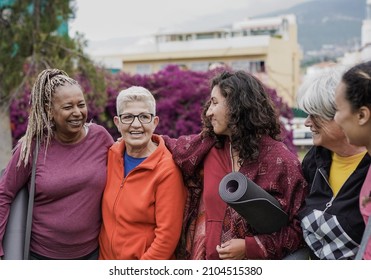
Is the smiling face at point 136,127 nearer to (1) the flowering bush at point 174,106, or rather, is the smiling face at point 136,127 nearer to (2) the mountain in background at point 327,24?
(1) the flowering bush at point 174,106

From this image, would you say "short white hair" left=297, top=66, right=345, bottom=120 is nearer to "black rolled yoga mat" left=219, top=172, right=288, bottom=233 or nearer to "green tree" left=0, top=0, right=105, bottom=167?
"black rolled yoga mat" left=219, top=172, right=288, bottom=233

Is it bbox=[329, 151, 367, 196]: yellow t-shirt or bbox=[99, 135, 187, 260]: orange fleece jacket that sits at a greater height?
bbox=[329, 151, 367, 196]: yellow t-shirt

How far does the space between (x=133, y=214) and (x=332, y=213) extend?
94cm

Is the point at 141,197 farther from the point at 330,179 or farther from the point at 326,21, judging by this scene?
the point at 326,21

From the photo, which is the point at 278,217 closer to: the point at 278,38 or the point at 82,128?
the point at 82,128

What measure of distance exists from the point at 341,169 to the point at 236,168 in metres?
0.48

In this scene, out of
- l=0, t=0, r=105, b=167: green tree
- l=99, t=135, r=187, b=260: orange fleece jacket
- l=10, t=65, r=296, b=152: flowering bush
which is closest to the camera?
l=99, t=135, r=187, b=260: orange fleece jacket

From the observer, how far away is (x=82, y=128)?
10.1 ft

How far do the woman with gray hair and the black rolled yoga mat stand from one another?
0.45 ft

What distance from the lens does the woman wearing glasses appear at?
286 centimetres

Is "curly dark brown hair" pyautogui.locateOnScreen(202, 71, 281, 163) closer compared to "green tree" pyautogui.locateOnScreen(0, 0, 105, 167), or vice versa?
"curly dark brown hair" pyautogui.locateOnScreen(202, 71, 281, 163)

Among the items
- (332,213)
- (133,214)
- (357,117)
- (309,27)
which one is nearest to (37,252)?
(133,214)

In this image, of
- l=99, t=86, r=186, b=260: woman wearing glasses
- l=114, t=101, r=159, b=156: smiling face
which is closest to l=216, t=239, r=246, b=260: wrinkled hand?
l=99, t=86, r=186, b=260: woman wearing glasses

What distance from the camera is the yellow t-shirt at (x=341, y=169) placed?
259 centimetres
